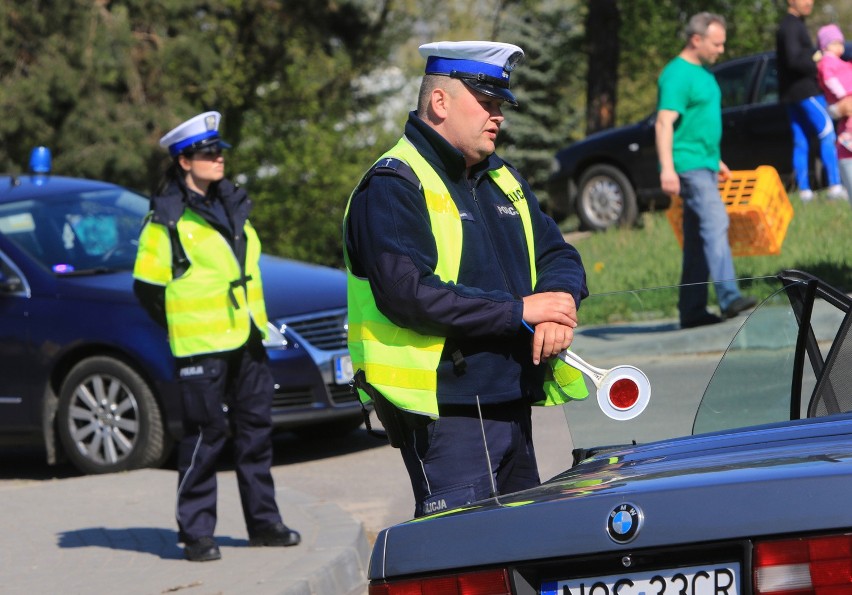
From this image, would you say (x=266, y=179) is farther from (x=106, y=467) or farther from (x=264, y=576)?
(x=264, y=576)

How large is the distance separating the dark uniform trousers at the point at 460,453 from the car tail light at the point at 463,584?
78 centimetres

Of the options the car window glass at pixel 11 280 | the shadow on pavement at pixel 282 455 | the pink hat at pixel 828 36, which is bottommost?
the shadow on pavement at pixel 282 455

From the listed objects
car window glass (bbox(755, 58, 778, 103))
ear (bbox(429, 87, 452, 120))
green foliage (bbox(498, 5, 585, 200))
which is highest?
green foliage (bbox(498, 5, 585, 200))

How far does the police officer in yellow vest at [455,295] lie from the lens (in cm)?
395

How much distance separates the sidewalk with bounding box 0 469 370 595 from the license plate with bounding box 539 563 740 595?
125 inches

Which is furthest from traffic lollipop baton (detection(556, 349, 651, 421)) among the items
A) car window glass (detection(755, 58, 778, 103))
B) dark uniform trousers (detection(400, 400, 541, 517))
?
car window glass (detection(755, 58, 778, 103))

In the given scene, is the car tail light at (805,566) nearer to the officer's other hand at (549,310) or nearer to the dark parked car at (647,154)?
the officer's other hand at (549,310)

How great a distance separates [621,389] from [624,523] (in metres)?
1.09

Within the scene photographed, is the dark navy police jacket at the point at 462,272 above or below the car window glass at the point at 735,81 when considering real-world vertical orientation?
below

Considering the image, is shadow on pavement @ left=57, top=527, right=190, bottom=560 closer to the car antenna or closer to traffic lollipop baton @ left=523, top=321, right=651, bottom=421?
the car antenna

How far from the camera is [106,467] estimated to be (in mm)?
9328

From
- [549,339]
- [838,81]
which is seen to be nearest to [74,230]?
[838,81]

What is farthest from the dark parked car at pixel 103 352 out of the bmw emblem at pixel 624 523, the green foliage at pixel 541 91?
the green foliage at pixel 541 91

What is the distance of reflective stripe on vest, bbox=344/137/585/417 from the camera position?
13.0 feet
